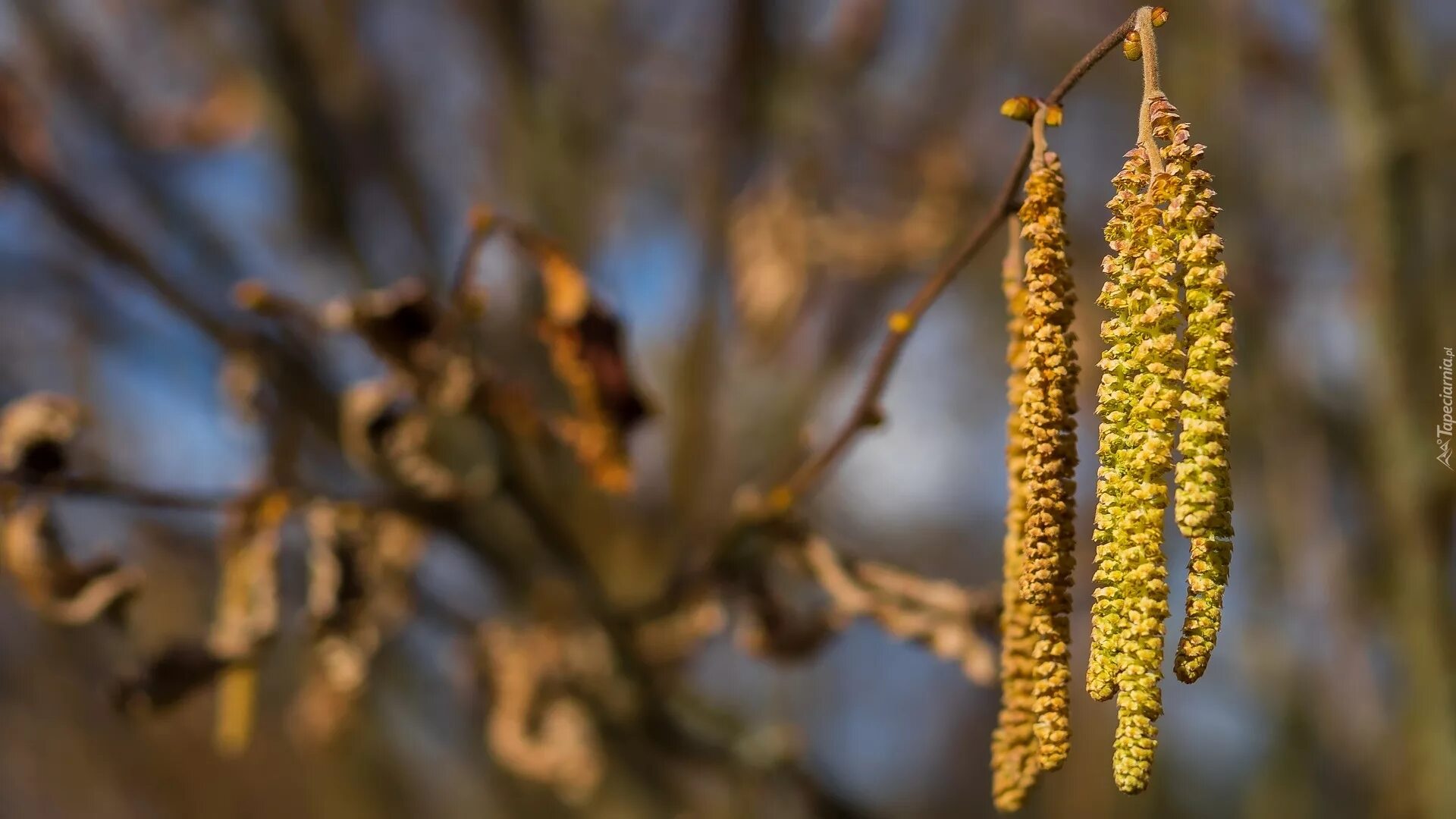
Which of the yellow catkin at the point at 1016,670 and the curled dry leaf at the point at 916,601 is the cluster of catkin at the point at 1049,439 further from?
the curled dry leaf at the point at 916,601

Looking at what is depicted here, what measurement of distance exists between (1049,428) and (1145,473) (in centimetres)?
7

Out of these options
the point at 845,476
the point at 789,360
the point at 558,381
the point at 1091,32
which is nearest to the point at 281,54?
the point at 558,381

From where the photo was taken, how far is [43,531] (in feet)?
3.59

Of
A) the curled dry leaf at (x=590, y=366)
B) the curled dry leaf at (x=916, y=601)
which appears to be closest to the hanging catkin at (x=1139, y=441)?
the curled dry leaf at (x=916, y=601)

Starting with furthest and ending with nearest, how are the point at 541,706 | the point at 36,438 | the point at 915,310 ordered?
1. the point at 541,706
2. the point at 36,438
3. the point at 915,310

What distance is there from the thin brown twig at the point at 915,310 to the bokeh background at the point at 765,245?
0.19 meters

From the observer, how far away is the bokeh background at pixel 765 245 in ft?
4.85

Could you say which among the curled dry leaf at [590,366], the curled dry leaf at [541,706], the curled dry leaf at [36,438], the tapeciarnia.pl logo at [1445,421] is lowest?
the curled dry leaf at [541,706]

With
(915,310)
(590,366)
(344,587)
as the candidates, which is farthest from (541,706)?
(915,310)

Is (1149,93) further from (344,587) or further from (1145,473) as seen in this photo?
(344,587)

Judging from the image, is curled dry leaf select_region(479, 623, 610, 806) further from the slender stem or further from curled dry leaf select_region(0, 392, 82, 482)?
the slender stem

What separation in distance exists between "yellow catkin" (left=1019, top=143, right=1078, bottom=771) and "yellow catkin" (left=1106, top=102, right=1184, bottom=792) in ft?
0.18

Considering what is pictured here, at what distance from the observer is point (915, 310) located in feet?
2.86

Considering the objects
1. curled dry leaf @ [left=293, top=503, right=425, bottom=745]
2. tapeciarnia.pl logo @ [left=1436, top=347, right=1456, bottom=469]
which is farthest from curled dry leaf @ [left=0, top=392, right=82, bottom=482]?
tapeciarnia.pl logo @ [left=1436, top=347, right=1456, bottom=469]
